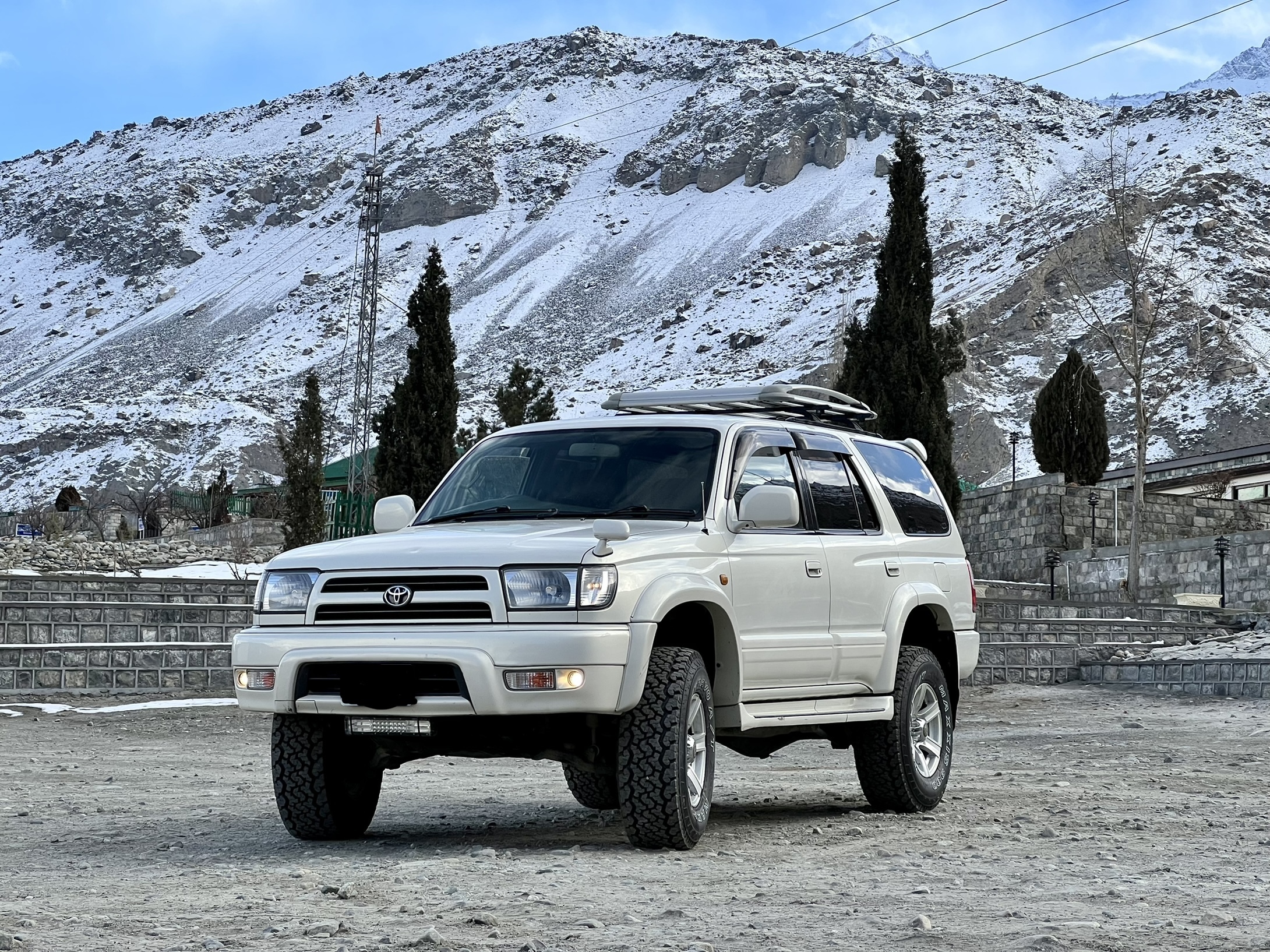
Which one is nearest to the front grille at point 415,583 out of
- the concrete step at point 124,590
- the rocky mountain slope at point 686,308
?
the concrete step at point 124,590

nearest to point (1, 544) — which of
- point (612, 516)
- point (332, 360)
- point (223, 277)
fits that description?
point (612, 516)

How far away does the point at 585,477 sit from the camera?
8141mm

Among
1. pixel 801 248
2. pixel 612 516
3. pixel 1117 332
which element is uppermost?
pixel 801 248

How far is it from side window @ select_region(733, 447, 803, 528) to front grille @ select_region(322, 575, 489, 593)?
169cm

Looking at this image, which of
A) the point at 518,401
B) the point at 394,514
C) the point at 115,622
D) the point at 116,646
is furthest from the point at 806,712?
the point at 518,401

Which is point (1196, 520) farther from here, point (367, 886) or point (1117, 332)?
point (1117, 332)

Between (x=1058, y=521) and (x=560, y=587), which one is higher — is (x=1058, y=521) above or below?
above

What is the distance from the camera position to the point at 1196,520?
3906 centimetres

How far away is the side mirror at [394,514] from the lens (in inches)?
324

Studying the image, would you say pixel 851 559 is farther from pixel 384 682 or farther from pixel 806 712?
pixel 384 682

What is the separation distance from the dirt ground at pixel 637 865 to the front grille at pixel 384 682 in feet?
2.20

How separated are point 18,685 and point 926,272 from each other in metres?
21.5

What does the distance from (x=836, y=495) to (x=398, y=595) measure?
113 inches

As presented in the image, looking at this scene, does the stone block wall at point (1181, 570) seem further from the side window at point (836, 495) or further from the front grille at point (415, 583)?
the front grille at point (415, 583)
